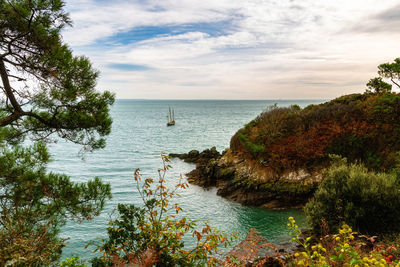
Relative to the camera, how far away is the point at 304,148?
17.0 m

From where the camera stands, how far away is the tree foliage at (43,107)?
6.68 metres

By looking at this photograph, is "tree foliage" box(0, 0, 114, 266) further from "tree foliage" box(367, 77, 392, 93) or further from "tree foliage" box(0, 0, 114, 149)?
"tree foliage" box(367, 77, 392, 93)

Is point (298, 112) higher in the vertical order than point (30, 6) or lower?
lower

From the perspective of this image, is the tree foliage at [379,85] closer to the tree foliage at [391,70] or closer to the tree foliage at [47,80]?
the tree foliage at [391,70]

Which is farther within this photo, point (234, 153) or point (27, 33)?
point (234, 153)

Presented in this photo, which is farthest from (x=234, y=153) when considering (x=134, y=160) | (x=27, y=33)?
(x=27, y=33)

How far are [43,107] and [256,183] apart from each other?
12.9 m

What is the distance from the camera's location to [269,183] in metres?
16.6

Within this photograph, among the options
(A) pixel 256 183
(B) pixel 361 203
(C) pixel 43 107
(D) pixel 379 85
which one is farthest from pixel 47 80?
(D) pixel 379 85

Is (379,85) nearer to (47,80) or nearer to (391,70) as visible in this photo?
(391,70)

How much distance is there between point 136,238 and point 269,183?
13.0 m

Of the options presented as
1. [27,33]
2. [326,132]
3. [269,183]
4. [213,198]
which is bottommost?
[213,198]

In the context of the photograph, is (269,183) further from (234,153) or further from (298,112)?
(298,112)

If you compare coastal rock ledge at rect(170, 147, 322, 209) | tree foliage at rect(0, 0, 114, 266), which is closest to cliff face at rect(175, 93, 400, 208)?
coastal rock ledge at rect(170, 147, 322, 209)
